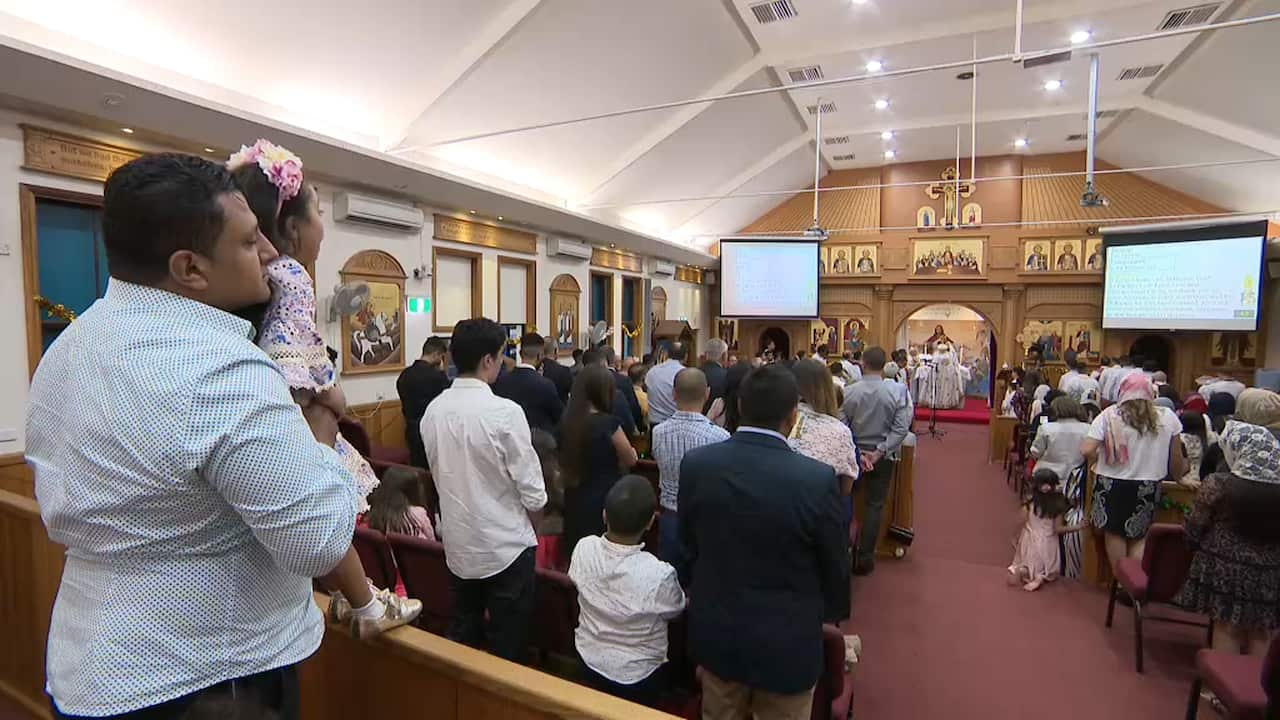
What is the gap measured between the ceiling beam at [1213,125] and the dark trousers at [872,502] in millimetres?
8622

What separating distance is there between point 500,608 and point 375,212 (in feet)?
18.4

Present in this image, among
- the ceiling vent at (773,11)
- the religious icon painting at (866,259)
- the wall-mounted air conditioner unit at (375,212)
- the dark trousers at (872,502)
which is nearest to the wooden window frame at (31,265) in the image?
the wall-mounted air conditioner unit at (375,212)

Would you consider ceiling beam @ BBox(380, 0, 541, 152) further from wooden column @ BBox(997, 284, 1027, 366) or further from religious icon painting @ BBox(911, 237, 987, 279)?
wooden column @ BBox(997, 284, 1027, 366)

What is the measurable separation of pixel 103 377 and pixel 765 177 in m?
13.2

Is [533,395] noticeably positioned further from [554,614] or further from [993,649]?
[993,649]

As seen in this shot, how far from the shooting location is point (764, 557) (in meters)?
1.77

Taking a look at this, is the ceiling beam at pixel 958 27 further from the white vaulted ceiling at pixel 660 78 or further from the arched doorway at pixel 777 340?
the arched doorway at pixel 777 340

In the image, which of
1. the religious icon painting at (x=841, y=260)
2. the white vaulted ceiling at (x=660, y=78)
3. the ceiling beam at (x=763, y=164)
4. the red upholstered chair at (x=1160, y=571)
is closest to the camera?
the red upholstered chair at (x=1160, y=571)

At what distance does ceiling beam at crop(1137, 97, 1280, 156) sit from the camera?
847cm

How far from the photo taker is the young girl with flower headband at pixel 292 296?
3.74 ft

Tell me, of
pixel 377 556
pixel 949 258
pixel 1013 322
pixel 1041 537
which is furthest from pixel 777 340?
pixel 377 556

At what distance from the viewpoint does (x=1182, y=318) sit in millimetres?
11102

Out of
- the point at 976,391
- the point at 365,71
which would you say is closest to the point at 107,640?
the point at 365,71

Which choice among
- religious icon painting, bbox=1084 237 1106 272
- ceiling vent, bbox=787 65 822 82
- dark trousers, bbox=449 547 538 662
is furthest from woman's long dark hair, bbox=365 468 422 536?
religious icon painting, bbox=1084 237 1106 272
